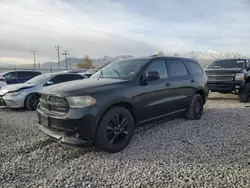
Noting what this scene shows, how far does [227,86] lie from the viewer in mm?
8781

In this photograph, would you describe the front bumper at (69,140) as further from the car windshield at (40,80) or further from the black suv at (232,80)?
the black suv at (232,80)

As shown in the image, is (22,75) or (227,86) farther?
(22,75)

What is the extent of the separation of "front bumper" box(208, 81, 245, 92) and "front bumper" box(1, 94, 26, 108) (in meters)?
7.79

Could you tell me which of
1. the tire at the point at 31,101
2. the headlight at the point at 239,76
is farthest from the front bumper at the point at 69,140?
the headlight at the point at 239,76

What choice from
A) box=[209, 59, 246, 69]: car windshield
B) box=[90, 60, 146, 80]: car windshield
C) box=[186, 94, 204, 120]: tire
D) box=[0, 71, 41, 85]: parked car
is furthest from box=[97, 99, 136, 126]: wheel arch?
box=[0, 71, 41, 85]: parked car

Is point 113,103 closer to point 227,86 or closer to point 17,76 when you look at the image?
point 227,86

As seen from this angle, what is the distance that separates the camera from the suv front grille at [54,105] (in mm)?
Answer: 3474

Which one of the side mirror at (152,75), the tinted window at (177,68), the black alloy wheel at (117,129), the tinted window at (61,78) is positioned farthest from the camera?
the tinted window at (61,78)

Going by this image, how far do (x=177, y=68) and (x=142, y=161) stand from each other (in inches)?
112

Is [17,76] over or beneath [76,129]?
over

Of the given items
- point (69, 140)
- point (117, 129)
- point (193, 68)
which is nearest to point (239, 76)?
point (193, 68)

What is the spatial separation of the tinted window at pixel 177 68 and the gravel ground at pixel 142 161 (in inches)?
54.7

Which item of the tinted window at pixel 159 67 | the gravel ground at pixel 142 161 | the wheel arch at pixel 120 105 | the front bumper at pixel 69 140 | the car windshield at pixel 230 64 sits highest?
the car windshield at pixel 230 64

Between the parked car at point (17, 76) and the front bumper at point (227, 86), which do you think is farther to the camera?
the parked car at point (17, 76)
